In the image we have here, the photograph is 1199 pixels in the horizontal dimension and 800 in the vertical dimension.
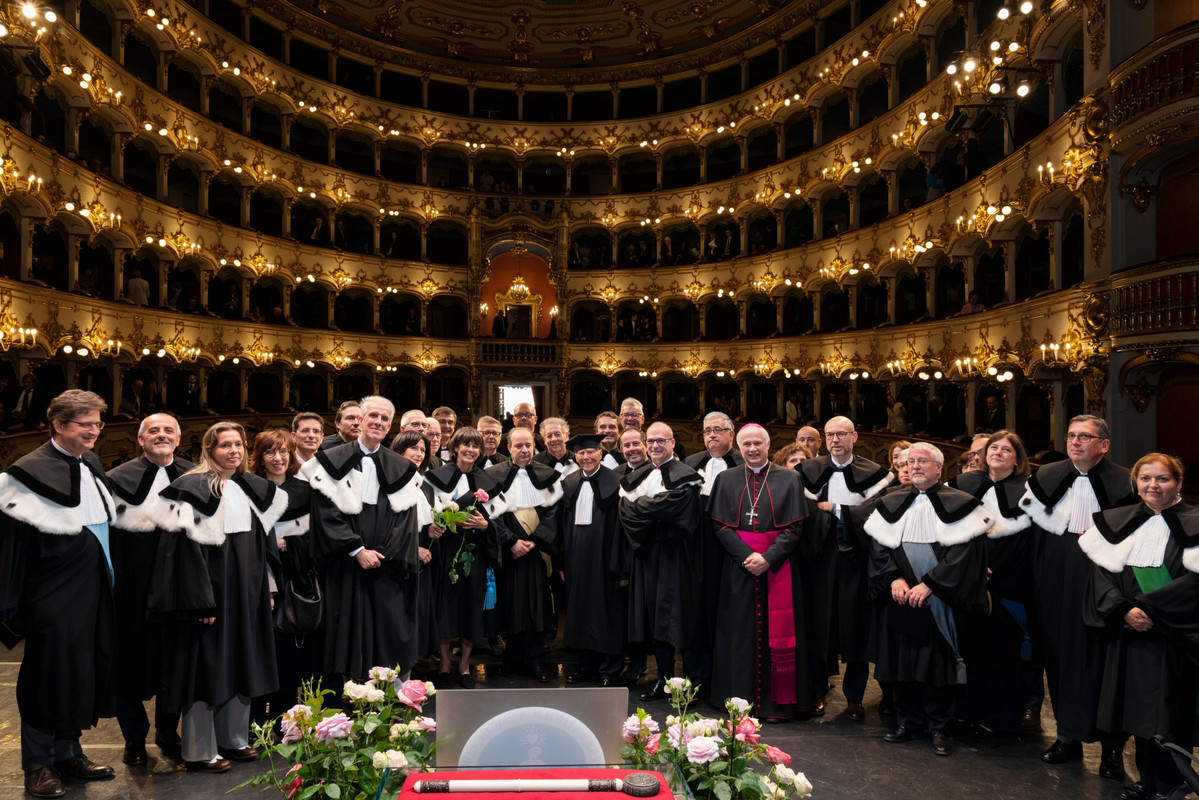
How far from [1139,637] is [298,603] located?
5861 millimetres

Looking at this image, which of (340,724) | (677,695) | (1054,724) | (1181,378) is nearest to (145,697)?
(340,724)

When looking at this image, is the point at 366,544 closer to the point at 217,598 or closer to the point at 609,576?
the point at 217,598

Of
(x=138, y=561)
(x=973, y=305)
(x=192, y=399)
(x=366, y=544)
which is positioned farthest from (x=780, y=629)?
(x=192, y=399)

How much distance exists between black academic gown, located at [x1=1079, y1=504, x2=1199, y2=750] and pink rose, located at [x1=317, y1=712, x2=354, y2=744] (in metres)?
4.87

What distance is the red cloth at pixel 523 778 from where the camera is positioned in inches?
99.3

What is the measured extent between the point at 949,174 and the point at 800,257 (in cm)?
621

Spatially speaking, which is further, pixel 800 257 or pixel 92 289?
pixel 800 257

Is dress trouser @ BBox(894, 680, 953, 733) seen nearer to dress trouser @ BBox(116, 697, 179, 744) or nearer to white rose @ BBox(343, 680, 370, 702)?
white rose @ BBox(343, 680, 370, 702)

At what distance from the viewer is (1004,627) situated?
612cm

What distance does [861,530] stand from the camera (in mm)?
6590

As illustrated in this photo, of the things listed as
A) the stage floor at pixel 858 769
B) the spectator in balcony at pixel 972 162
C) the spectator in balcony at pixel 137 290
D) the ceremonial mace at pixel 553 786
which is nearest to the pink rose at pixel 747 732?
the ceremonial mace at pixel 553 786

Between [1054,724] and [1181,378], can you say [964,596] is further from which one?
[1181,378]

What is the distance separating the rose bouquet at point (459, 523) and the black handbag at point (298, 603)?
116 centimetres

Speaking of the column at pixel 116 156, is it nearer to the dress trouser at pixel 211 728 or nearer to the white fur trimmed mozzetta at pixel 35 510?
the white fur trimmed mozzetta at pixel 35 510
